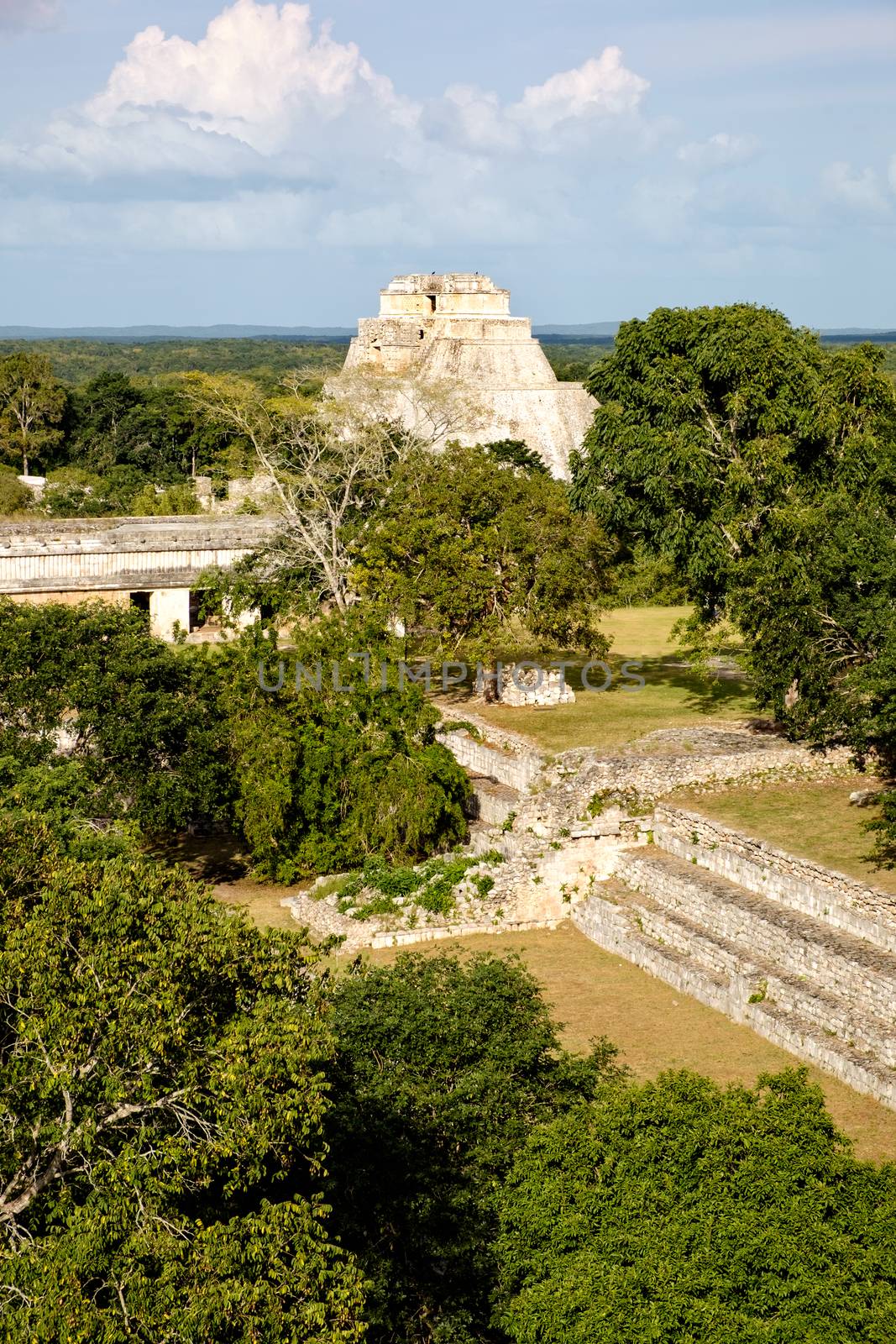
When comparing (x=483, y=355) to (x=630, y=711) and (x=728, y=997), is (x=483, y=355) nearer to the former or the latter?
(x=630, y=711)

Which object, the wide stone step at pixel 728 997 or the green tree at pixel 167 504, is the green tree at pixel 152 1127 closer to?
the wide stone step at pixel 728 997

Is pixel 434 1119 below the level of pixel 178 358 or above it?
below

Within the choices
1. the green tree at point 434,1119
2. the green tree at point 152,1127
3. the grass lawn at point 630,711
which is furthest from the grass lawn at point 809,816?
the green tree at point 152,1127

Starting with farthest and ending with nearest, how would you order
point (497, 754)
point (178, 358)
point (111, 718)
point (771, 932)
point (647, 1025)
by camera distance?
1. point (178, 358)
2. point (497, 754)
3. point (111, 718)
4. point (771, 932)
5. point (647, 1025)

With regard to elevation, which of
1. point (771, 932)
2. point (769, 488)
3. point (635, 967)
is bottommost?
point (635, 967)

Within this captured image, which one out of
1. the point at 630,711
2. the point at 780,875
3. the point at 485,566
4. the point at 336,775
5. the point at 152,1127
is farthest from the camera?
the point at 485,566

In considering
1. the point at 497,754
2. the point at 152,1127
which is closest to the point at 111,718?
the point at 497,754
